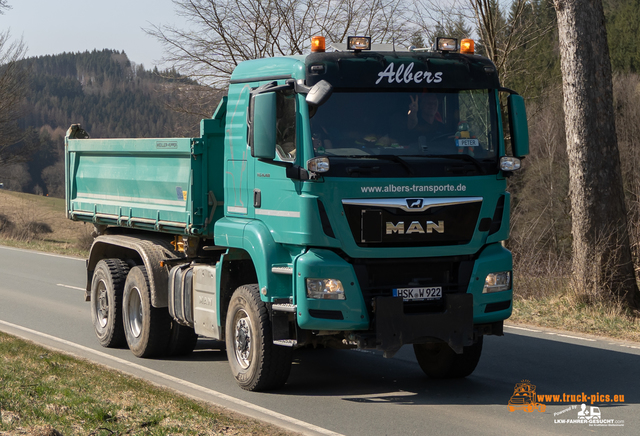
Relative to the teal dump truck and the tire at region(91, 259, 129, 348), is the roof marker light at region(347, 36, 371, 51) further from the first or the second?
the tire at region(91, 259, 129, 348)

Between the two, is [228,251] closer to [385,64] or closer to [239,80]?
[239,80]

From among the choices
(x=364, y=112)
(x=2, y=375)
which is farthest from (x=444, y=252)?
(x=2, y=375)

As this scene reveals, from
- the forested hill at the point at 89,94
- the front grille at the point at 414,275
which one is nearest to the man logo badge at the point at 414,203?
the front grille at the point at 414,275

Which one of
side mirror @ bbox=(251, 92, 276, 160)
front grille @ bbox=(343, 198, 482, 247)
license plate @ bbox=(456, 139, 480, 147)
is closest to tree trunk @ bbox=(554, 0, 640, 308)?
license plate @ bbox=(456, 139, 480, 147)

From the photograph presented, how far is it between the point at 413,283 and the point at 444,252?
1.27 ft

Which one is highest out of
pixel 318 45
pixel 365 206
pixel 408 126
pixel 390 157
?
pixel 318 45

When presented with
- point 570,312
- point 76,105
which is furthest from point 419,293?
point 76,105

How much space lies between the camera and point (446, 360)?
7848 millimetres

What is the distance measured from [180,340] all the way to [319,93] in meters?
4.13

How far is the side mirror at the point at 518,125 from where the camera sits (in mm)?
7246

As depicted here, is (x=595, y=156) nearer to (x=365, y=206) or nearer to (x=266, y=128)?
(x=365, y=206)

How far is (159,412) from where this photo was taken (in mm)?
6262

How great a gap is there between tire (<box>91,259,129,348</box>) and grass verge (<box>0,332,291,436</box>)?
173 cm

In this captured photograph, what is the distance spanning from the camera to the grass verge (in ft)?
19.0
